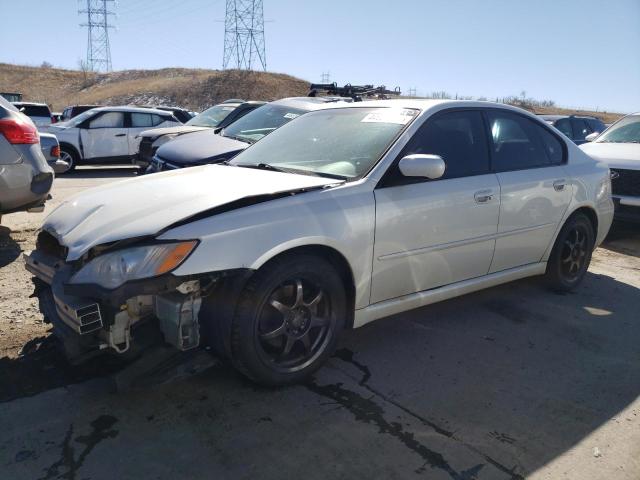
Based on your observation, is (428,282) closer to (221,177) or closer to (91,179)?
(221,177)

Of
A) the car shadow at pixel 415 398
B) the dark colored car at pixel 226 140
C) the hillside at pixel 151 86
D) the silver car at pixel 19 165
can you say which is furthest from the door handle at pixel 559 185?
the hillside at pixel 151 86

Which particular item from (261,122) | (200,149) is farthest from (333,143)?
(261,122)

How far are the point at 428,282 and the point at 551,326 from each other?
125 cm

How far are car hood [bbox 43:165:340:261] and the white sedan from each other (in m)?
0.01

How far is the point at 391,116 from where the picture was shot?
377 centimetres

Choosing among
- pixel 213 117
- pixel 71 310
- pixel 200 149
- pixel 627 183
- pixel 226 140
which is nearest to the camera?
pixel 71 310

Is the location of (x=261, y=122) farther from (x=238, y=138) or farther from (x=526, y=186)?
(x=526, y=186)

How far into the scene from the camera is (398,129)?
11.7ft

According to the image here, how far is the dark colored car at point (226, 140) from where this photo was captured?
663cm

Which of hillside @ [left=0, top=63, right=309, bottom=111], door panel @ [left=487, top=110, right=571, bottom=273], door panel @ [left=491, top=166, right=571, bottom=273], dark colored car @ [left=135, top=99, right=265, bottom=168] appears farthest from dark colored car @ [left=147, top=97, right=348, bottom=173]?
hillside @ [left=0, top=63, right=309, bottom=111]

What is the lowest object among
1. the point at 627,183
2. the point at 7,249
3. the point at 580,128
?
the point at 7,249

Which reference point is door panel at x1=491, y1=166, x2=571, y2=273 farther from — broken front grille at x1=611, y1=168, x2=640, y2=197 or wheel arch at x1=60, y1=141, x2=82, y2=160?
wheel arch at x1=60, y1=141, x2=82, y2=160

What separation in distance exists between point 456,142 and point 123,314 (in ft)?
8.41

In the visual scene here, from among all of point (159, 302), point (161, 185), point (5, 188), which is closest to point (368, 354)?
point (159, 302)
